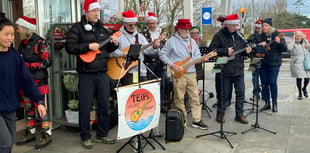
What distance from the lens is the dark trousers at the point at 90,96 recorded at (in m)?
4.33

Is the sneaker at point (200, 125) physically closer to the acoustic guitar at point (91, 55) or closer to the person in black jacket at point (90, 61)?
the person in black jacket at point (90, 61)

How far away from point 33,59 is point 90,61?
2.77ft

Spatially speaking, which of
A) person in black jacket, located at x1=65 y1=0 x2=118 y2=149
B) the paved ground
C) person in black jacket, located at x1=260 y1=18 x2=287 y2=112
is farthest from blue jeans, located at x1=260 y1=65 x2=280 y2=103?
person in black jacket, located at x1=65 y1=0 x2=118 y2=149

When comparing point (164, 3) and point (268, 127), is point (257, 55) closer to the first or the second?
point (268, 127)

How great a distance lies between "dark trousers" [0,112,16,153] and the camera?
8.96 feet

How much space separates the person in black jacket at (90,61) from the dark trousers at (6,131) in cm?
145

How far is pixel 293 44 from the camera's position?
24.7 ft

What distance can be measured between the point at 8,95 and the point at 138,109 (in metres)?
1.50

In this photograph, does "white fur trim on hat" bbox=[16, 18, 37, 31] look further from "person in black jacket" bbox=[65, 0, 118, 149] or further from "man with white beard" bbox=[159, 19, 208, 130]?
"man with white beard" bbox=[159, 19, 208, 130]

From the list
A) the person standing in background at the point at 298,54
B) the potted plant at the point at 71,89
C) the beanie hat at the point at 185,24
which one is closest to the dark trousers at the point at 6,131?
the potted plant at the point at 71,89

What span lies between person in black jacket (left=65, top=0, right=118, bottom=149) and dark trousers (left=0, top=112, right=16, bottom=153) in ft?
4.77

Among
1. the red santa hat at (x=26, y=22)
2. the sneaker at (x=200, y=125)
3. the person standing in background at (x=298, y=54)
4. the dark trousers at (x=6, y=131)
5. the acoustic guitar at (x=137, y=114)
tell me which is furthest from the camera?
the person standing in background at (x=298, y=54)

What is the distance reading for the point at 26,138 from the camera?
468cm

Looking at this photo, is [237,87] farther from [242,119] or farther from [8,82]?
[8,82]
